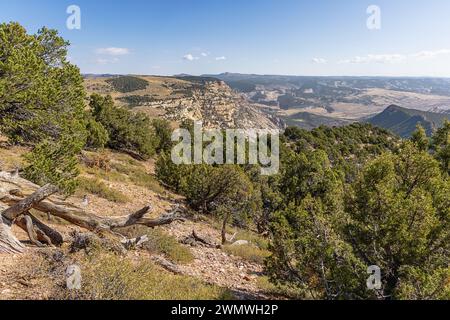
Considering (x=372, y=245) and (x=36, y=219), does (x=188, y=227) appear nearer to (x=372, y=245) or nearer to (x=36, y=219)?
(x=36, y=219)

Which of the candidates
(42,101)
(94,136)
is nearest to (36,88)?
(42,101)

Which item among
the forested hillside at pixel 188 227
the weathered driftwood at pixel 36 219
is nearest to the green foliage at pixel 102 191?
the forested hillside at pixel 188 227

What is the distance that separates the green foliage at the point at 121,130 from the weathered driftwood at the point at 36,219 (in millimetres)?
29955

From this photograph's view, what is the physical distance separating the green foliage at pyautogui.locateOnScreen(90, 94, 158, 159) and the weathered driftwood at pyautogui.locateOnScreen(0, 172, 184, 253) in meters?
30.0

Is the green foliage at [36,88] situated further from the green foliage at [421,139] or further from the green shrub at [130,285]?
the green foliage at [421,139]

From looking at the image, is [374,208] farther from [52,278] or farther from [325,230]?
[52,278]

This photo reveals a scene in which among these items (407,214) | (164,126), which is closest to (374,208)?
(407,214)

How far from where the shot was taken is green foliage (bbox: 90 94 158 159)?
3925 centimetres

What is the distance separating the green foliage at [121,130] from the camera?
39.2 meters

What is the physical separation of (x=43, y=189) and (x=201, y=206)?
46.0 ft

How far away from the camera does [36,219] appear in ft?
30.2

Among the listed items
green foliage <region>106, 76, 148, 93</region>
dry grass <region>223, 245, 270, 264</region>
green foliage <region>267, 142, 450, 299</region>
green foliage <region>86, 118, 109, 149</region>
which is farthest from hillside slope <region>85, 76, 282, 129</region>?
green foliage <region>267, 142, 450, 299</region>

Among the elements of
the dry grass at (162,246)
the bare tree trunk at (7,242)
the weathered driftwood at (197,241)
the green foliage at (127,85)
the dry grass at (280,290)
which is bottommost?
the weathered driftwood at (197,241)

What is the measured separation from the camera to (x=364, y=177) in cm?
923
